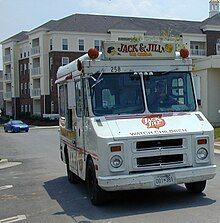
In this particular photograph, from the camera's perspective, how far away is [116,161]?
8.45 m

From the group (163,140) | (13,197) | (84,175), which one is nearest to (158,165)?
(163,140)

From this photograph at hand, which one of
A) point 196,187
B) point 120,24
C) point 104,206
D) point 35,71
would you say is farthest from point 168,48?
point 35,71

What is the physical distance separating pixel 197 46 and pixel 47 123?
81.3 ft

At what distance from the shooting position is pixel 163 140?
28.5 ft

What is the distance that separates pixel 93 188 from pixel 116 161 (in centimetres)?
101

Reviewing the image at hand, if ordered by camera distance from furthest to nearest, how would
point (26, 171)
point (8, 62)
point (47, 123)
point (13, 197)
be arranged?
point (8, 62)
point (47, 123)
point (26, 171)
point (13, 197)

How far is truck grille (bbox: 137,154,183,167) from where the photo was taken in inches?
339

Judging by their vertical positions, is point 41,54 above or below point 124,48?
above

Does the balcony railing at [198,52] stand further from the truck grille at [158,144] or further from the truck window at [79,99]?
the truck grille at [158,144]

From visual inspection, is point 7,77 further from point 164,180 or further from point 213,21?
point 164,180

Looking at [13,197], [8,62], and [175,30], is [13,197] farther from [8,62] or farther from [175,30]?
[8,62]

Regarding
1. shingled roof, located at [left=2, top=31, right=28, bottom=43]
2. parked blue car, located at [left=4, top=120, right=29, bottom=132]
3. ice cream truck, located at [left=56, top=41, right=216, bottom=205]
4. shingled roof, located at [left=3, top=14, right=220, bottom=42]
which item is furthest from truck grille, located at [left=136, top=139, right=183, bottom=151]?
shingled roof, located at [left=2, top=31, right=28, bottom=43]

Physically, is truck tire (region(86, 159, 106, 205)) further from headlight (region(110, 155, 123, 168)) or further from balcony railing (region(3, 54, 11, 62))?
balcony railing (region(3, 54, 11, 62))

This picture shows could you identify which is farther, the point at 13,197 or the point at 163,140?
the point at 13,197
